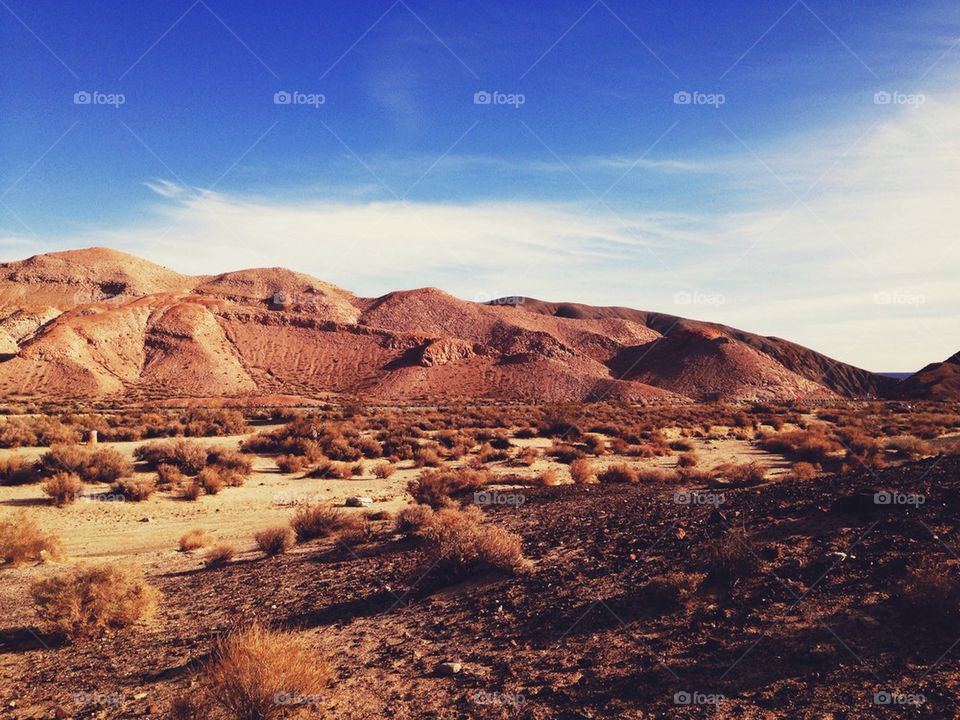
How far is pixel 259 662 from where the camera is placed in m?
5.12

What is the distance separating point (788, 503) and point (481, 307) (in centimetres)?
10428

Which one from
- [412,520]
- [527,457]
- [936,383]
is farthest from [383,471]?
[936,383]

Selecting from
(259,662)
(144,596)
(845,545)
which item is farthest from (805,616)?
(144,596)

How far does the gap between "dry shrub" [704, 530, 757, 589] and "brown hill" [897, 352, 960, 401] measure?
287ft

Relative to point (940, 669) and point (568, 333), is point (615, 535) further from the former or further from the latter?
point (568, 333)

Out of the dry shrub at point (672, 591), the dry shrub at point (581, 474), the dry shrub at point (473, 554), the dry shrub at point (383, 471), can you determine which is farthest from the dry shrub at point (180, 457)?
the dry shrub at point (672, 591)

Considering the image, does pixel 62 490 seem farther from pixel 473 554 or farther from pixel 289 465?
pixel 473 554

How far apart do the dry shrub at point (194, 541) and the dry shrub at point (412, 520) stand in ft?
12.2

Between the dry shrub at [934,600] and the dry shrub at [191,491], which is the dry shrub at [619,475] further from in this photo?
the dry shrub at [191,491]

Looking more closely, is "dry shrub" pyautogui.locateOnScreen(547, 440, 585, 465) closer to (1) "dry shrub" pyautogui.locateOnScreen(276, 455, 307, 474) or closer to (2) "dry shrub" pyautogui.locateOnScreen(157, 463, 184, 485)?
(1) "dry shrub" pyautogui.locateOnScreen(276, 455, 307, 474)

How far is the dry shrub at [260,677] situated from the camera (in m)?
4.89

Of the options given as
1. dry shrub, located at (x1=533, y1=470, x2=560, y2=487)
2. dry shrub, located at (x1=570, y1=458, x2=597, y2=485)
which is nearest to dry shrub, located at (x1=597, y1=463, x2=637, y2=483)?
dry shrub, located at (x1=570, y1=458, x2=597, y2=485)

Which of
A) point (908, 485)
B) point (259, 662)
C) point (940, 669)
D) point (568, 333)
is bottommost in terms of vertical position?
point (259, 662)

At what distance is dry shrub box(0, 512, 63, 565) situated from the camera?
32.5 feet
